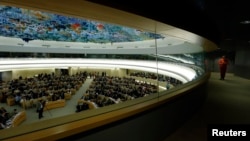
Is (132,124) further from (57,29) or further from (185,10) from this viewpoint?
(57,29)

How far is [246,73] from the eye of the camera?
1381 cm

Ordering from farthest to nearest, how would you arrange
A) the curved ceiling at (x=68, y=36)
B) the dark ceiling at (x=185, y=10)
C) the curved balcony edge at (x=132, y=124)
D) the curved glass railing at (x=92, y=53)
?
the curved ceiling at (x=68, y=36) → the curved glass railing at (x=92, y=53) → the dark ceiling at (x=185, y=10) → the curved balcony edge at (x=132, y=124)

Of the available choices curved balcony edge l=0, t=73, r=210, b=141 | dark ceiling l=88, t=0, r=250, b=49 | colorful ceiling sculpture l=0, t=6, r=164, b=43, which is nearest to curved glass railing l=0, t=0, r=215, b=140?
colorful ceiling sculpture l=0, t=6, r=164, b=43

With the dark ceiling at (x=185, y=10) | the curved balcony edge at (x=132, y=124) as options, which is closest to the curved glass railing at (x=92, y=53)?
the dark ceiling at (x=185, y=10)

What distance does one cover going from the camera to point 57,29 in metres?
22.3

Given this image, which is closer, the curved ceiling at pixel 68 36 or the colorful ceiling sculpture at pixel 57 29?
the curved ceiling at pixel 68 36

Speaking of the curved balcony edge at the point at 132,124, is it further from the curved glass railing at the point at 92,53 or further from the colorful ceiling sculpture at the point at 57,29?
the colorful ceiling sculpture at the point at 57,29

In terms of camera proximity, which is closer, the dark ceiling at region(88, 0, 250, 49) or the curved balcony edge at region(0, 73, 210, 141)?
the curved balcony edge at region(0, 73, 210, 141)

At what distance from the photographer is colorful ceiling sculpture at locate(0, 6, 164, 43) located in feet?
59.0

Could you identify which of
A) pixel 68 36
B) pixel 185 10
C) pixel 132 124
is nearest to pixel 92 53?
pixel 68 36

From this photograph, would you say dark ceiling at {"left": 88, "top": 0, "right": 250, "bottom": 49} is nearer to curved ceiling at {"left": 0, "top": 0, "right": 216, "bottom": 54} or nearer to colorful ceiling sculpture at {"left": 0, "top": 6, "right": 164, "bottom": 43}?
curved ceiling at {"left": 0, "top": 0, "right": 216, "bottom": 54}

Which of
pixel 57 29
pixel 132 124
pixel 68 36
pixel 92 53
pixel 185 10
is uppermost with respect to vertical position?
pixel 57 29

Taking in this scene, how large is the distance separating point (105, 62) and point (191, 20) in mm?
22459

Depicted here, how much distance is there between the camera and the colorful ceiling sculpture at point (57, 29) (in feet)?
59.0
